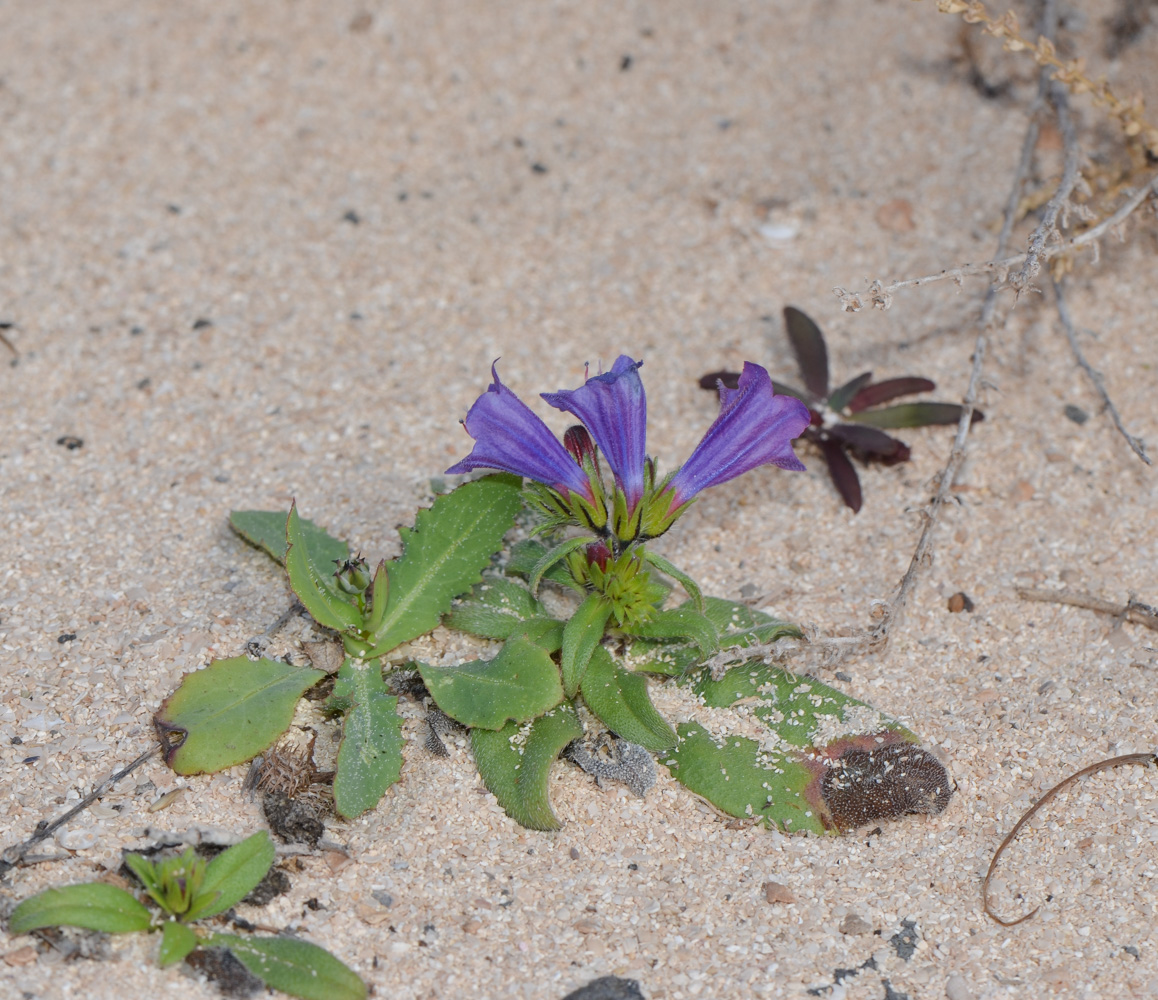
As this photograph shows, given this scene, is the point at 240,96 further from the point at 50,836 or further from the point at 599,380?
the point at 50,836

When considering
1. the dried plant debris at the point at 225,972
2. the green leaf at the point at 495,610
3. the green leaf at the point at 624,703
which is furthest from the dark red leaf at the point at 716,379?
the dried plant debris at the point at 225,972

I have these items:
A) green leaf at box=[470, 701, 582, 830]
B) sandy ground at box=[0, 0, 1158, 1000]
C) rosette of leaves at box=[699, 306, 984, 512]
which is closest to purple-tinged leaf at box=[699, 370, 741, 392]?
rosette of leaves at box=[699, 306, 984, 512]

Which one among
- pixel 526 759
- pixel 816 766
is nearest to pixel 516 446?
pixel 526 759

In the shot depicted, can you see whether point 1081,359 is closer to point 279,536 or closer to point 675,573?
point 675,573

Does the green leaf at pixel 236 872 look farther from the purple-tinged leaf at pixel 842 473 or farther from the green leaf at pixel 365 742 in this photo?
the purple-tinged leaf at pixel 842 473

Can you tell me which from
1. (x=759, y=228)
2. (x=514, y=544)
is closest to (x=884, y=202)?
(x=759, y=228)

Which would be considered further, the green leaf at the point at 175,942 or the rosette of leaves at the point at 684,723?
the rosette of leaves at the point at 684,723
